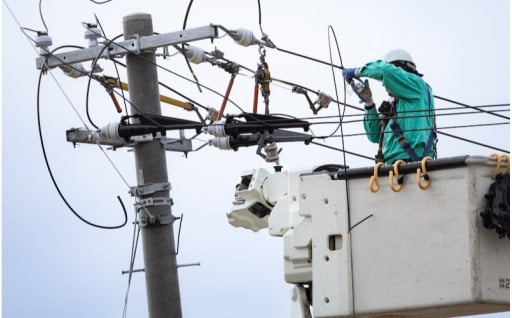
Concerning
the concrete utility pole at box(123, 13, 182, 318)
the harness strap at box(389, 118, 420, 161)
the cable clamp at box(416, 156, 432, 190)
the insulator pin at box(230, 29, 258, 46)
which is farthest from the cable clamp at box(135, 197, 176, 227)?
the cable clamp at box(416, 156, 432, 190)

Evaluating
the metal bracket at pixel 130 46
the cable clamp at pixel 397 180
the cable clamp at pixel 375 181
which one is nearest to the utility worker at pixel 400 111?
the cable clamp at pixel 375 181

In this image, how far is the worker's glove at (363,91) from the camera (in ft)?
58.6

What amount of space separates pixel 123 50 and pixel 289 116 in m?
1.90

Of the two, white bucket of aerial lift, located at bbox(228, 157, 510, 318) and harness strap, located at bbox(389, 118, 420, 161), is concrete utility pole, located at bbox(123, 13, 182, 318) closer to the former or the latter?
harness strap, located at bbox(389, 118, 420, 161)

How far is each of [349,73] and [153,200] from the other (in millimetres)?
3154

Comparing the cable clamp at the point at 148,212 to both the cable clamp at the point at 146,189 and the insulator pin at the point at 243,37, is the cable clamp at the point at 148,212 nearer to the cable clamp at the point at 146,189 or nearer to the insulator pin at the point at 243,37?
the cable clamp at the point at 146,189

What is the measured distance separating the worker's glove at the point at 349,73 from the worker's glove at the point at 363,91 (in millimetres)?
148

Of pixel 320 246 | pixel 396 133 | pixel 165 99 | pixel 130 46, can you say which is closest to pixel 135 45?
Result: pixel 130 46

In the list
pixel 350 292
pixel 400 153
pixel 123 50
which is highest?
pixel 123 50

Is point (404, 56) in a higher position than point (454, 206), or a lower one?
higher

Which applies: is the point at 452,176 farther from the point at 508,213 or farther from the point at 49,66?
the point at 49,66

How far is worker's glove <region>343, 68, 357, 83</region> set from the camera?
1758cm

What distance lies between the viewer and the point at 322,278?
16000 millimetres

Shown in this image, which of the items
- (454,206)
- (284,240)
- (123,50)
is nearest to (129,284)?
(123,50)
